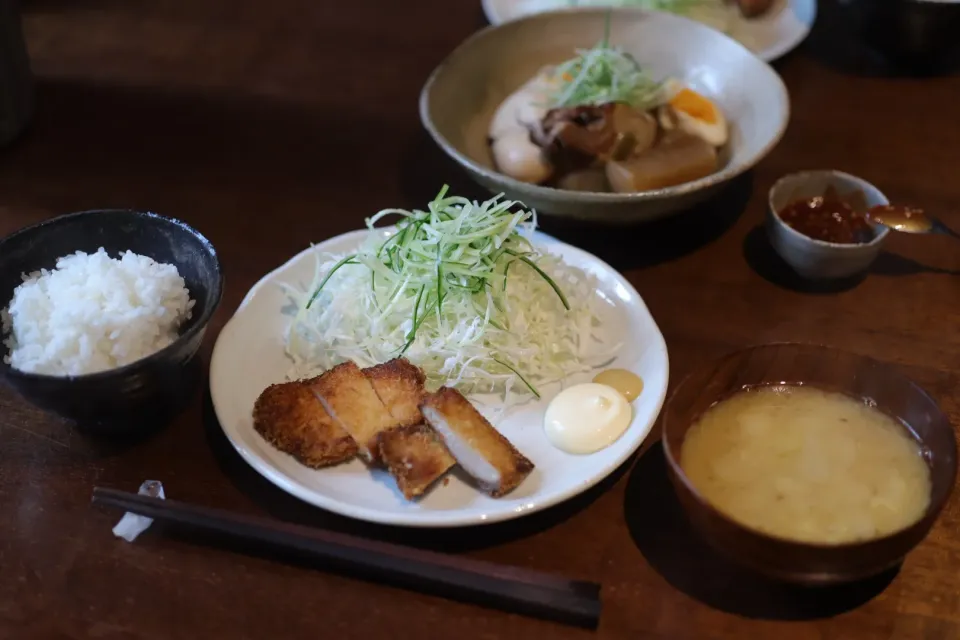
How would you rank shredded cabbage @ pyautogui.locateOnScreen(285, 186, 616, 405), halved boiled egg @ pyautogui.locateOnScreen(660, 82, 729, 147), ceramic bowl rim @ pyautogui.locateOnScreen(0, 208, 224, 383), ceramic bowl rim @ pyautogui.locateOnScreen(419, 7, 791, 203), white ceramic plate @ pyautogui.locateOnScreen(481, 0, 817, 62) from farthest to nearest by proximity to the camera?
white ceramic plate @ pyautogui.locateOnScreen(481, 0, 817, 62) < halved boiled egg @ pyautogui.locateOnScreen(660, 82, 729, 147) < ceramic bowl rim @ pyautogui.locateOnScreen(419, 7, 791, 203) < shredded cabbage @ pyautogui.locateOnScreen(285, 186, 616, 405) < ceramic bowl rim @ pyautogui.locateOnScreen(0, 208, 224, 383)

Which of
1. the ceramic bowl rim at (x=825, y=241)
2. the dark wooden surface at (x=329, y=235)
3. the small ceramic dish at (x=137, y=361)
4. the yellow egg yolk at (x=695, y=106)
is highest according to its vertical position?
the yellow egg yolk at (x=695, y=106)

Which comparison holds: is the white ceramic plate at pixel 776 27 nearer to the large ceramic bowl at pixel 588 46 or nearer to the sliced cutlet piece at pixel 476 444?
the large ceramic bowl at pixel 588 46

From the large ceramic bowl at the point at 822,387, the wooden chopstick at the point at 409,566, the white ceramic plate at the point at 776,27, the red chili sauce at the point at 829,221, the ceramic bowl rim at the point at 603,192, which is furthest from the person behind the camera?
the white ceramic plate at the point at 776,27

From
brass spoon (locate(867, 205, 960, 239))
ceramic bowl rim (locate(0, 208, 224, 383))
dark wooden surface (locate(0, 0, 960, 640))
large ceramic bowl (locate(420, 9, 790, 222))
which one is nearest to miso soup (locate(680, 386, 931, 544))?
dark wooden surface (locate(0, 0, 960, 640))

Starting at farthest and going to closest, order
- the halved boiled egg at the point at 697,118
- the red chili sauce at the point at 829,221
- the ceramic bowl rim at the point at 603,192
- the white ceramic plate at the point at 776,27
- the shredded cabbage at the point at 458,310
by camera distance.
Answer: the white ceramic plate at the point at 776,27 < the halved boiled egg at the point at 697,118 < the red chili sauce at the point at 829,221 < the ceramic bowl rim at the point at 603,192 < the shredded cabbage at the point at 458,310

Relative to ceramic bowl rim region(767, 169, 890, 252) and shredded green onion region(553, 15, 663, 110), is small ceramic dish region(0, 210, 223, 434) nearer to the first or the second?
shredded green onion region(553, 15, 663, 110)

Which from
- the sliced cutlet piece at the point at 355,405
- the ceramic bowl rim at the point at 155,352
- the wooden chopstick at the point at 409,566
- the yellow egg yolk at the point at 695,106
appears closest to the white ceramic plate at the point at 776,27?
the yellow egg yolk at the point at 695,106

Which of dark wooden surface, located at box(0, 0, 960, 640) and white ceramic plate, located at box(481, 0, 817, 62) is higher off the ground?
white ceramic plate, located at box(481, 0, 817, 62)

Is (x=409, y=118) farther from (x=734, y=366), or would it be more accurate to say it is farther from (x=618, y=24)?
(x=734, y=366)
